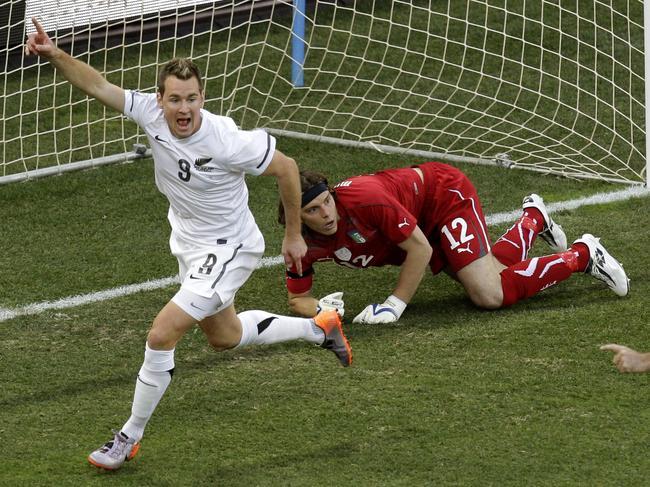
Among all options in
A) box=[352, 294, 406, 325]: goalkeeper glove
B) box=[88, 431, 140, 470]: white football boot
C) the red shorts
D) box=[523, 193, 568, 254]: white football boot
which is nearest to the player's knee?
box=[88, 431, 140, 470]: white football boot

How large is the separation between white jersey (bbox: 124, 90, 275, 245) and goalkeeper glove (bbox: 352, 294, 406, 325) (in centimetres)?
136

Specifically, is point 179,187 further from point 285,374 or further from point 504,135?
point 504,135

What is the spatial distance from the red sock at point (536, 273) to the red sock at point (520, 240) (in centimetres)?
19

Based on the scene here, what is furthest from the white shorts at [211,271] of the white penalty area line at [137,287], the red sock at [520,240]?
the red sock at [520,240]

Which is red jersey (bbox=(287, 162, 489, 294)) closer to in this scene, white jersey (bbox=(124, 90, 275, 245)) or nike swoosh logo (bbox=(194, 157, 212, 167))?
white jersey (bbox=(124, 90, 275, 245))

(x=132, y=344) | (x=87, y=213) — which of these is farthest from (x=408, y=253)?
(x=87, y=213)

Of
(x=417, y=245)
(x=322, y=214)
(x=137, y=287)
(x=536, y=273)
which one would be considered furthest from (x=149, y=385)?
(x=536, y=273)

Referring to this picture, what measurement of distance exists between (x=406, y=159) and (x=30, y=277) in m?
3.00

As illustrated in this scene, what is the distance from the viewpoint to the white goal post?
9.24 m

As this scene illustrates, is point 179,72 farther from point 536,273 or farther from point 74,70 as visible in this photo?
point 536,273

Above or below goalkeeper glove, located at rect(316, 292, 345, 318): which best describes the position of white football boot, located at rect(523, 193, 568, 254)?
above

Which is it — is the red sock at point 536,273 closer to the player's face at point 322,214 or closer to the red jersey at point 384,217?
the red jersey at point 384,217

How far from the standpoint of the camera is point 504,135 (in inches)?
378

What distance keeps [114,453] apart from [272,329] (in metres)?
0.94
